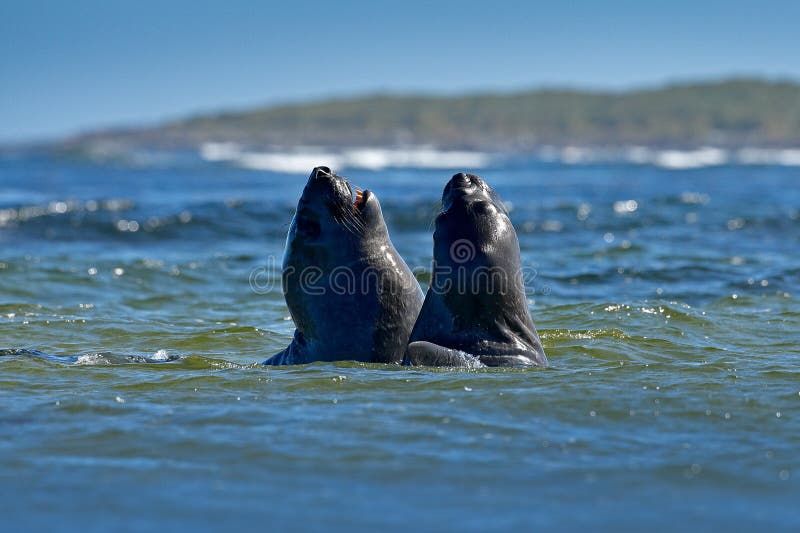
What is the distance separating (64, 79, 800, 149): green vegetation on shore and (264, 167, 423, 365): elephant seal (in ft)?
286

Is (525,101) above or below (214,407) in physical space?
above

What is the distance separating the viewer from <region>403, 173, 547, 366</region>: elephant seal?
21.9 feet

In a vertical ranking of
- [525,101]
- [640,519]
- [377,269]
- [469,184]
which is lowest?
[640,519]

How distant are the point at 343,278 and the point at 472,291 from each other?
2.66ft

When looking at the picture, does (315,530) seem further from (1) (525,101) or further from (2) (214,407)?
(1) (525,101)

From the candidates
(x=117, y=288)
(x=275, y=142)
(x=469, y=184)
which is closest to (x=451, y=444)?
(x=469, y=184)

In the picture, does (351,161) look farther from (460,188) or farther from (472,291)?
(472,291)

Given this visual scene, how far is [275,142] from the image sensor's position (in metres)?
109

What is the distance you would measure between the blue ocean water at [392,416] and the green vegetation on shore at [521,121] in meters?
84.1

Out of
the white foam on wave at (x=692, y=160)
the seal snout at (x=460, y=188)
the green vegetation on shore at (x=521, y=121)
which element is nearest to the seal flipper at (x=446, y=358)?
the seal snout at (x=460, y=188)

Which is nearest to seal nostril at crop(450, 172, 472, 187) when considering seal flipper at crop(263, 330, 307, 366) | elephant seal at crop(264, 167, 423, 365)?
elephant seal at crop(264, 167, 423, 365)

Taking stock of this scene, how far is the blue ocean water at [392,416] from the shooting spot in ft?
13.8

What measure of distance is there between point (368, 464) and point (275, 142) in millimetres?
105757

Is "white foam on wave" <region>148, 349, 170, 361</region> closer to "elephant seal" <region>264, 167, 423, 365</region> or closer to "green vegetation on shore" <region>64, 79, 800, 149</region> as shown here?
"elephant seal" <region>264, 167, 423, 365</region>
